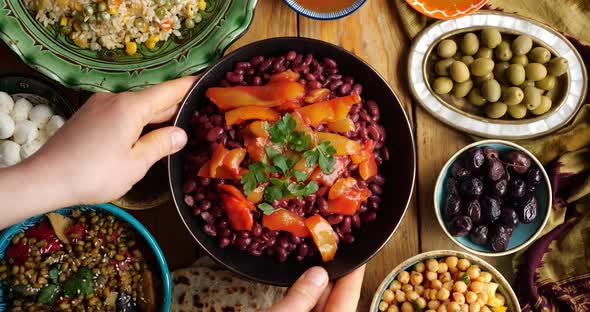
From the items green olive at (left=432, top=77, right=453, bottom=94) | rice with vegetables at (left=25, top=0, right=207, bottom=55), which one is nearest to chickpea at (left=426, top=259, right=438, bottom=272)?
green olive at (left=432, top=77, right=453, bottom=94)

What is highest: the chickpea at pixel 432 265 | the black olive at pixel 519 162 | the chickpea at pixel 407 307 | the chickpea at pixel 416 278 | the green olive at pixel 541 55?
the green olive at pixel 541 55

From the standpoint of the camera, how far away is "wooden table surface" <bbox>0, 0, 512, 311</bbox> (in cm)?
257

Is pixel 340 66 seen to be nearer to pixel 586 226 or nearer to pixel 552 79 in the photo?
pixel 552 79

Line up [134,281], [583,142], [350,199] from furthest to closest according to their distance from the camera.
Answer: [583,142]
[134,281]
[350,199]

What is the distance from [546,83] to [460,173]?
0.53 m

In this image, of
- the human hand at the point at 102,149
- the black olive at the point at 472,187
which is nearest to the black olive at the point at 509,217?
the black olive at the point at 472,187

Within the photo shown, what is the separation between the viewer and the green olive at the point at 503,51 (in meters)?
2.52

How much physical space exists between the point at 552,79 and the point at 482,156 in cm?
45

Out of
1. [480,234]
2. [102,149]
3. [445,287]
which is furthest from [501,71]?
[102,149]

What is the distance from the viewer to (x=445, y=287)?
2.49 metres

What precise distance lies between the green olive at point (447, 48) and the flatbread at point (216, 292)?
116 centimetres

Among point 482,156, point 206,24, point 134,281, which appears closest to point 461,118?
point 482,156

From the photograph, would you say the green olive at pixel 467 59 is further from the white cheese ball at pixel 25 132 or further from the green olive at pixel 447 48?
the white cheese ball at pixel 25 132

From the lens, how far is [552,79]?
99.9 inches
